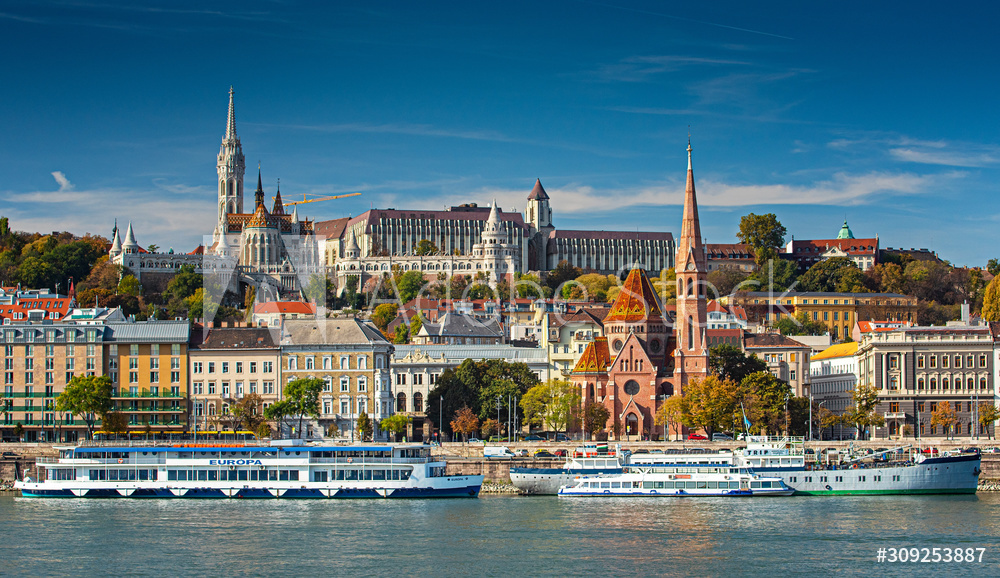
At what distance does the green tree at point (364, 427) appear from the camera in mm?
93688

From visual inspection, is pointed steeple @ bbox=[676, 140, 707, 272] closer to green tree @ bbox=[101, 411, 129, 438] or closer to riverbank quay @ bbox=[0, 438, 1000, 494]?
riverbank quay @ bbox=[0, 438, 1000, 494]

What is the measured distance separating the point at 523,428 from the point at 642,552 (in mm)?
54012

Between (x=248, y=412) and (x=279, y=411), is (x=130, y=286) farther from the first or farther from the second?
(x=279, y=411)

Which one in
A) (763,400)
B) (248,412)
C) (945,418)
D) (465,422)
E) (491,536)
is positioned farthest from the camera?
(465,422)

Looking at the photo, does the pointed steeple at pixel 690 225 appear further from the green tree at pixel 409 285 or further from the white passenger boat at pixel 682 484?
the green tree at pixel 409 285

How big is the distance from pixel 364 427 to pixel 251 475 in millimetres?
21365

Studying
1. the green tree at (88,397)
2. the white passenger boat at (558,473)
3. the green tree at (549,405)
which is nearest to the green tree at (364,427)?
the green tree at (549,405)

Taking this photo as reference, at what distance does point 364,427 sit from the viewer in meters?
93.8

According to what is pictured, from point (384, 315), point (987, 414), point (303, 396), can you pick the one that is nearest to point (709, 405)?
point (987, 414)

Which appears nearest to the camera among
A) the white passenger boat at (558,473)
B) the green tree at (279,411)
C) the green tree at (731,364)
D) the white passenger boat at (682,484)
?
the white passenger boat at (682,484)

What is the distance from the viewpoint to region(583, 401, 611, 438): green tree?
98.6 metres

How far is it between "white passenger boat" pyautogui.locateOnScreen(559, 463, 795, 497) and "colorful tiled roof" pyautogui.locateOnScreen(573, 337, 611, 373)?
3045 centimetres

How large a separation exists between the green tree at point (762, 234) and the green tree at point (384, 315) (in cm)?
4894

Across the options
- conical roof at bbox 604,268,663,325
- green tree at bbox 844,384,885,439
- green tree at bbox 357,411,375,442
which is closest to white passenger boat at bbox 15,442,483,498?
green tree at bbox 357,411,375,442
